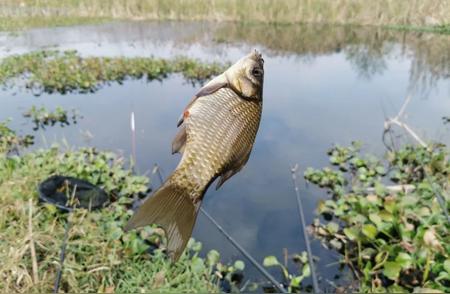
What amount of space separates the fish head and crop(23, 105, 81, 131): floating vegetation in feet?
16.4

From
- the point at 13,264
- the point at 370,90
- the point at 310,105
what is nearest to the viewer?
the point at 13,264

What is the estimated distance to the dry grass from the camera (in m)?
12.3

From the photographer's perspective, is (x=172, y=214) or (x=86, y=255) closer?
(x=172, y=214)

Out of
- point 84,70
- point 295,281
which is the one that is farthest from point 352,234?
point 84,70

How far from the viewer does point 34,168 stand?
3799 mm

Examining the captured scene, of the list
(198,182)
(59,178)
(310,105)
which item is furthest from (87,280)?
(310,105)

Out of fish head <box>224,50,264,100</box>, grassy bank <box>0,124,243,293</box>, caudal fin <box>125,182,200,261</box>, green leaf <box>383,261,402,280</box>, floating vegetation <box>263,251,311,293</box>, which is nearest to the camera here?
caudal fin <box>125,182,200,261</box>

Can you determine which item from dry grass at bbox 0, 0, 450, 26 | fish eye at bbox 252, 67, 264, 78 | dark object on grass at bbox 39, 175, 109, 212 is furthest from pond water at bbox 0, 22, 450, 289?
fish eye at bbox 252, 67, 264, 78

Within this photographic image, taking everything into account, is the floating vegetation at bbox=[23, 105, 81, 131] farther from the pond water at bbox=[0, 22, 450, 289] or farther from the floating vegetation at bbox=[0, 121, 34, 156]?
the floating vegetation at bbox=[0, 121, 34, 156]

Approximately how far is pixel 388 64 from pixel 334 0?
456cm

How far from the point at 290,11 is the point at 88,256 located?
36.9 feet

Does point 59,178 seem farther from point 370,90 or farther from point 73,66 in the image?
point 370,90

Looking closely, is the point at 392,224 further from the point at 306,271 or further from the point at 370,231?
the point at 306,271

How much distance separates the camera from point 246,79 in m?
0.90
